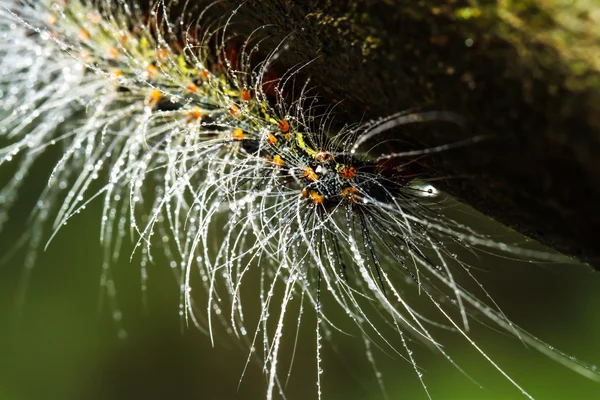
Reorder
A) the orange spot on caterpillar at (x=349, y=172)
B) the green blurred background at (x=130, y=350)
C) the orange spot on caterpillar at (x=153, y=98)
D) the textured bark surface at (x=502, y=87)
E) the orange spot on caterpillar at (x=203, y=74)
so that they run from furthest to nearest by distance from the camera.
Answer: the green blurred background at (x=130, y=350) → the orange spot on caterpillar at (x=153, y=98) → the orange spot on caterpillar at (x=203, y=74) → the orange spot on caterpillar at (x=349, y=172) → the textured bark surface at (x=502, y=87)

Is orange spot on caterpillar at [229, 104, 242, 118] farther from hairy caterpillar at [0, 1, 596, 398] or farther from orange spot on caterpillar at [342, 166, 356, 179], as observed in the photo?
orange spot on caterpillar at [342, 166, 356, 179]

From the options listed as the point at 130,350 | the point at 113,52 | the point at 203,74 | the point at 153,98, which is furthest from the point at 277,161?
the point at 130,350

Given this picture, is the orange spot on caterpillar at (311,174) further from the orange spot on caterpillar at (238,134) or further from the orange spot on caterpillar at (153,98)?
the orange spot on caterpillar at (153,98)

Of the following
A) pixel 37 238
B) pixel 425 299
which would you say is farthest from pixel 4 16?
pixel 425 299

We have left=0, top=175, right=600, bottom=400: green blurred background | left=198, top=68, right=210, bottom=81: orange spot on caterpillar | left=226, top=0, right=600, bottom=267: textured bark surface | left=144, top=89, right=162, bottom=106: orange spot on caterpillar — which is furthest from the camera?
left=0, top=175, right=600, bottom=400: green blurred background

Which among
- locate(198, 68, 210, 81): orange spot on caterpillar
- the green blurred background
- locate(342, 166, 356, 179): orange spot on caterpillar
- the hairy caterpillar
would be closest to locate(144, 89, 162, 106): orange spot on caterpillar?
the hairy caterpillar

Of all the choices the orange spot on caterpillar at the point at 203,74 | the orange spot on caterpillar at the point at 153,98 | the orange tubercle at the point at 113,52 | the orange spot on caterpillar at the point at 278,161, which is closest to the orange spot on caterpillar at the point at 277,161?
the orange spot on caterpillar at the point at 278,161
